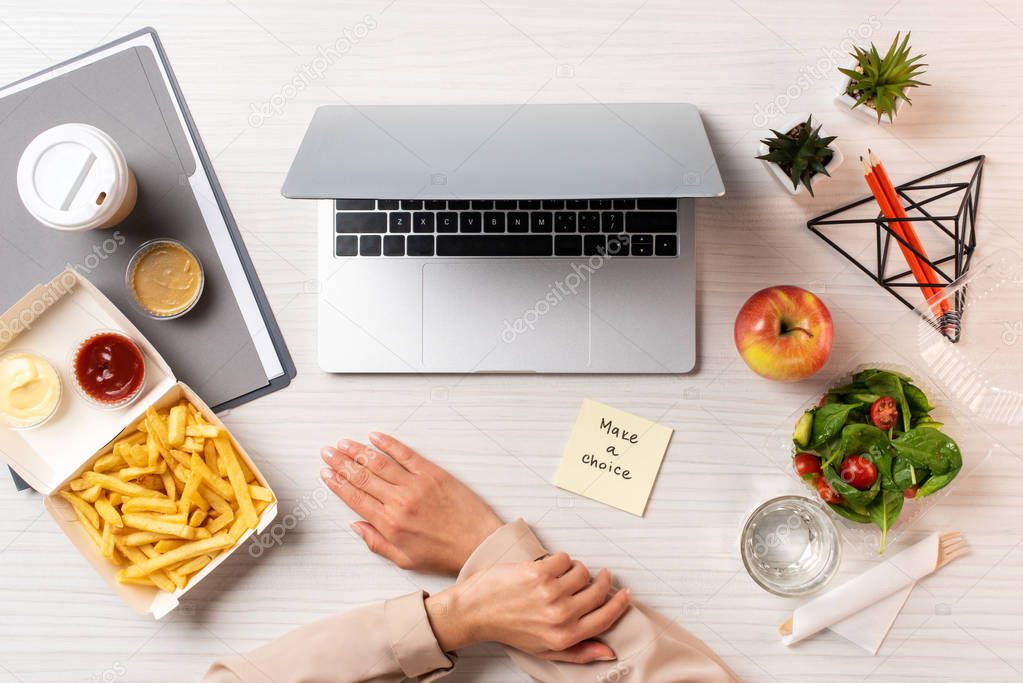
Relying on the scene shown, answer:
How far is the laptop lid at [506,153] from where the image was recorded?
0.69 meters

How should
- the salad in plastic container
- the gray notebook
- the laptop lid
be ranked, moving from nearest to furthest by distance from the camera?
the laptop lid
the salad in plastic container
the gray notebook

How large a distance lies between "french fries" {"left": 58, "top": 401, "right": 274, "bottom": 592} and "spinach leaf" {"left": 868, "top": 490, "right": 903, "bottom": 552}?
71cm

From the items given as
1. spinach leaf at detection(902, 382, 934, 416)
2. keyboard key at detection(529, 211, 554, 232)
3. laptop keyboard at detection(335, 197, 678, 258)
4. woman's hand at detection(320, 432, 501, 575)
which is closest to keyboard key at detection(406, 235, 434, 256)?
laptop keyboard at detection(335, 197, 678, 258)

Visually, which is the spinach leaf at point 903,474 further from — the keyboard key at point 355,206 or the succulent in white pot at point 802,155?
the keyboard key at point 355,206

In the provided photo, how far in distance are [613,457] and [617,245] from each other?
0.88 feet

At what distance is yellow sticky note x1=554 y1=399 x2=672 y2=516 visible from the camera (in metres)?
0.88

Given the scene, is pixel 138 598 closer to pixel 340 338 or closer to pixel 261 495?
pixel 261 495

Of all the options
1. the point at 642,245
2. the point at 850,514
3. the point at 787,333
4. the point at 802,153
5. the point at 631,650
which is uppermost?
the point at 802,153

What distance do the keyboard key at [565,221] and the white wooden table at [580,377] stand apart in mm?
161

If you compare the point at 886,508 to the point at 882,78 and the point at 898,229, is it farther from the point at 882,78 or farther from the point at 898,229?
the point at 882,78

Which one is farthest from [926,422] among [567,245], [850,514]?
[567,245]

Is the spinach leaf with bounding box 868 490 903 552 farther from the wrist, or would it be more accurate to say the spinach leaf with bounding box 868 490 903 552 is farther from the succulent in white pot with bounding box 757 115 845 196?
the wrist

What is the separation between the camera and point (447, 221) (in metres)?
0.87

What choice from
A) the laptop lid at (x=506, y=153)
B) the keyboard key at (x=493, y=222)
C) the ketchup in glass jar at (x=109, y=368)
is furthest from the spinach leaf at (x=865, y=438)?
the ketchup in glass jar at (x=109, y=368)
